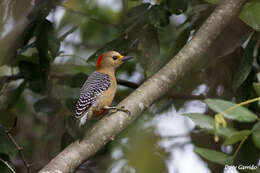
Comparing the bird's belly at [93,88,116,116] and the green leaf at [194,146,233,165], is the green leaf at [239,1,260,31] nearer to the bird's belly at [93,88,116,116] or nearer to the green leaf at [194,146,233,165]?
the green leaf at [194,146,233,165]

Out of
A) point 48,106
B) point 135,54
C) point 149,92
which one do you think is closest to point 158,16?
point 135,54

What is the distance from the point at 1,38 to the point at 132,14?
1181mm

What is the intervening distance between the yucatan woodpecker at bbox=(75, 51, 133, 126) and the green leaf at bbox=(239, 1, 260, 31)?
1.58 m

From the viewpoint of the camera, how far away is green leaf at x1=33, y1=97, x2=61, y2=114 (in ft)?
14.5

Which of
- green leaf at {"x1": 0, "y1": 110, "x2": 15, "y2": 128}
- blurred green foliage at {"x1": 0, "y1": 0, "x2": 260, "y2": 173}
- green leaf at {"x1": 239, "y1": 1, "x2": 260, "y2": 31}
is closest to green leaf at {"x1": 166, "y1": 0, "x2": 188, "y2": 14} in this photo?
blurred green foliage at {"x1": 0, "y1": 0, "x2": 260, "y2": 173}

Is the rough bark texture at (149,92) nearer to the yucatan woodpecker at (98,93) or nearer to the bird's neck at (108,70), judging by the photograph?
the yucatan woodpecker at (98,93)

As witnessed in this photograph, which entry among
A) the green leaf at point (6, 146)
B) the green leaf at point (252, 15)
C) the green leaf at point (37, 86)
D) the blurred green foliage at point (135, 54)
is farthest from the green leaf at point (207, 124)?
the green leaf at point (37, 86)

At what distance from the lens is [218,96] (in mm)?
4570

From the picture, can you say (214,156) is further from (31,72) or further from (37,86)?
(37,86)

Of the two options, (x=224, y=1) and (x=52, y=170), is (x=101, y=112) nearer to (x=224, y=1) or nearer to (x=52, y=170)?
(x=224, y=1)

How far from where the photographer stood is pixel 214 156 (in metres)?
2.26

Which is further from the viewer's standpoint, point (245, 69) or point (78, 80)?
point (78, 80)

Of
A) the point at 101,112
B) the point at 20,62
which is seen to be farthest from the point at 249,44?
the point at 20,62

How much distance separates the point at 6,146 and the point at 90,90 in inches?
59.8
